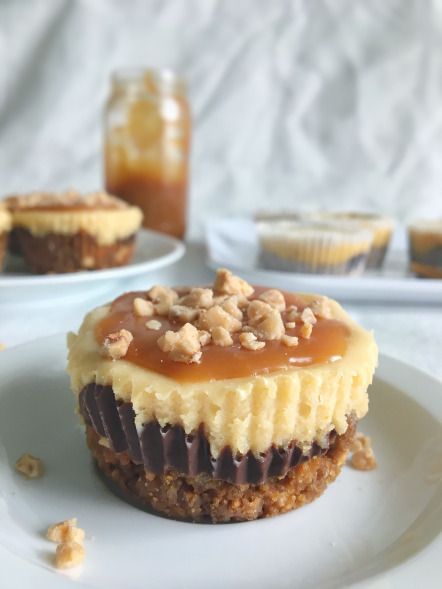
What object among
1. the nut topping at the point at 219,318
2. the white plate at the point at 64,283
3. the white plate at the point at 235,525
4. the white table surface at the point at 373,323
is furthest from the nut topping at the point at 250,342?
the white plate at the point at 64,283

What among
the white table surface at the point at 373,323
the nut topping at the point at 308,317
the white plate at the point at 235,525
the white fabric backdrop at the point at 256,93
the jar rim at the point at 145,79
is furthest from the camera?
the white fabric backdrop at the point at 256,93

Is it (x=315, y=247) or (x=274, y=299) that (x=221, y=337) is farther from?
(x=315, y=247)

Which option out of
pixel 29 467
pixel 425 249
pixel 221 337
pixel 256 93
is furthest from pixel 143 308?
pixel 256 93

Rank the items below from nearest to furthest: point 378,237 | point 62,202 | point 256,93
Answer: point 62,202 < point 378,237 < point 256,93

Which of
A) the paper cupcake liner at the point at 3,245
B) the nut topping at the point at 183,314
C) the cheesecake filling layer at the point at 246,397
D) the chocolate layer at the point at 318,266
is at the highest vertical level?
the nut topping at the point at 183,314

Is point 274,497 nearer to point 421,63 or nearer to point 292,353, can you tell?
point 292,353

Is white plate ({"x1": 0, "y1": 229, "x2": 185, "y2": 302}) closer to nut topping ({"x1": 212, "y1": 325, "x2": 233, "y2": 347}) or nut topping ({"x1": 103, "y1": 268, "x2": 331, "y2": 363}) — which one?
nut topping ({"x1": 103, "y1": 268, "x2": 331, "y2": 363})

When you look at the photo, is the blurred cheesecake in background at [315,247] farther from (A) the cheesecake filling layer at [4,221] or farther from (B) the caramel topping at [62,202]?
(A) the cheesecake filling layer at [4,221]

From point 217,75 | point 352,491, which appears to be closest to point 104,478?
point 352,491
